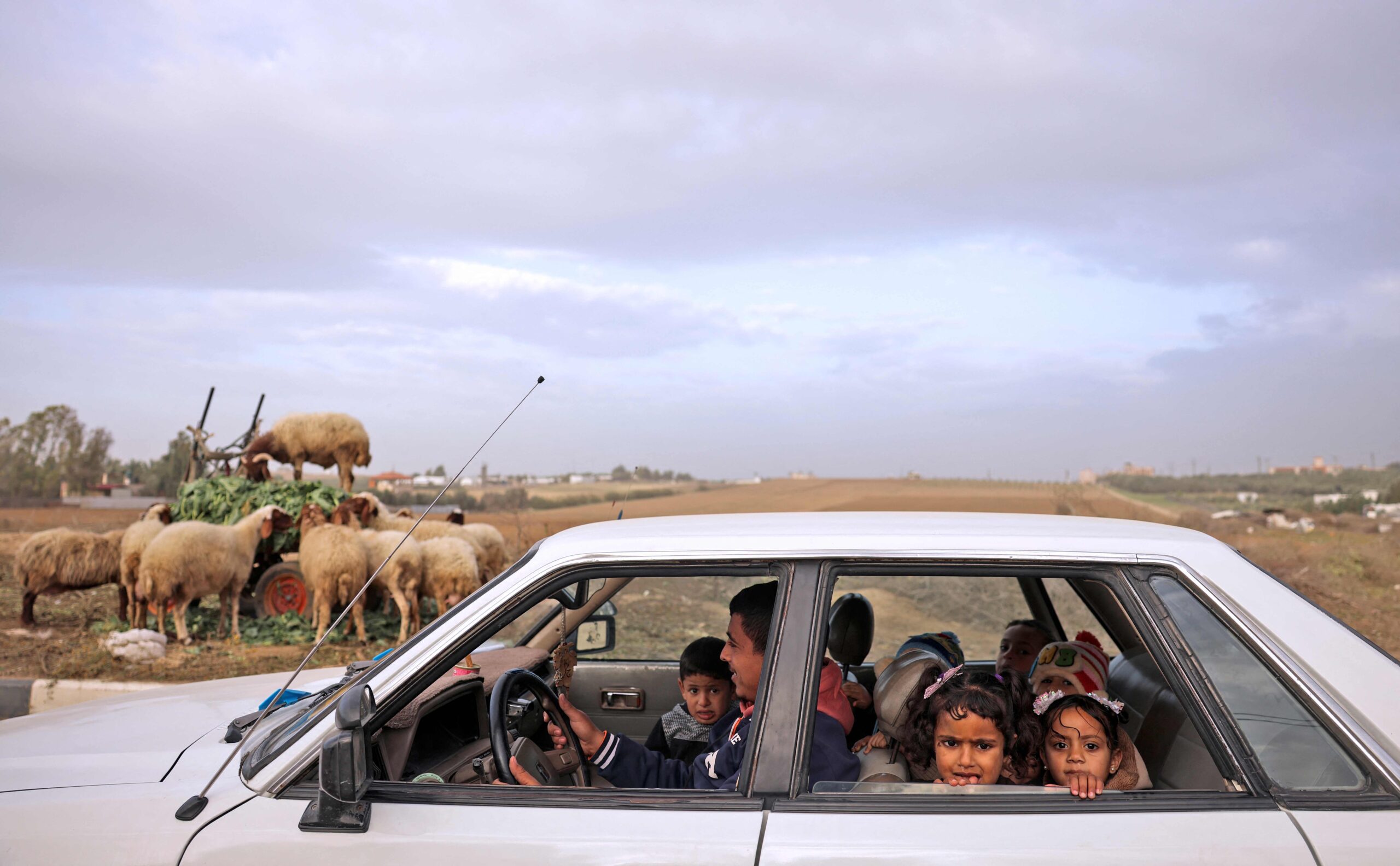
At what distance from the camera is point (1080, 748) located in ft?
7.42

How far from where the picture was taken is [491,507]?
19.6 m

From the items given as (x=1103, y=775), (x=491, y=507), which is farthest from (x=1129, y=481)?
(x=1103, y=775)

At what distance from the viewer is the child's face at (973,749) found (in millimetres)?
2266

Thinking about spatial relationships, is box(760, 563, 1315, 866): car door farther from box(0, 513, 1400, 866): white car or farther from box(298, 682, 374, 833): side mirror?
box(298, 682, 374, 833): side mirror

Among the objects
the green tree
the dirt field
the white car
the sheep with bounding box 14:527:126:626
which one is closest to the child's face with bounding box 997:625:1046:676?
the white car

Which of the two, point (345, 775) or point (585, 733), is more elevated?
point (345, 775)

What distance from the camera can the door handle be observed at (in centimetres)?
403

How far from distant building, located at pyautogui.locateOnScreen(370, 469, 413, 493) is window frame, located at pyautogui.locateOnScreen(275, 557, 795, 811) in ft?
70.5

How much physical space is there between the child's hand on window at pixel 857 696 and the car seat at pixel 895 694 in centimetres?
9

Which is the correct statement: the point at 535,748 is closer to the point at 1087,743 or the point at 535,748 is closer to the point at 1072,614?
the point at 1087,743

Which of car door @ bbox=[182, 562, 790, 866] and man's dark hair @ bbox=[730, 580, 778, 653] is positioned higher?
man's dark hair @ bbox=[730, 580, 778, 653]

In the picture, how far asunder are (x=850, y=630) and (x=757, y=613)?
1.51m

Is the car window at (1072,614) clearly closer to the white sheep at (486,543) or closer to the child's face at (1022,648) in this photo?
the child's face at (1022,648)

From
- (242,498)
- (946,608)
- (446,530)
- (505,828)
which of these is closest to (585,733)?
(505,828)
